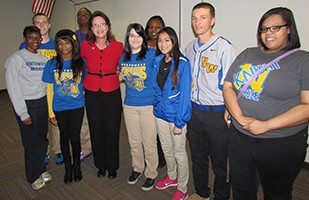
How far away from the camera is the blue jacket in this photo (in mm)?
1840

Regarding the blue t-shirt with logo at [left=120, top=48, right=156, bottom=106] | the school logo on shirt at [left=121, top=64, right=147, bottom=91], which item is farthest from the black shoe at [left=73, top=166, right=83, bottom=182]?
the school logo on shirt at [left=121, top=64, right=147, bottom=91]

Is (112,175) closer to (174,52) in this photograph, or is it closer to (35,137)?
(35,137)

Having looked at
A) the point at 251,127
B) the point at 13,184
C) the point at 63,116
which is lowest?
the point at 13,184

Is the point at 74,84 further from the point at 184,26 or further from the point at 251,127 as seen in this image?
the point at 184,26

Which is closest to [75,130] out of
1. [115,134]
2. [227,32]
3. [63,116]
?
[63,116]

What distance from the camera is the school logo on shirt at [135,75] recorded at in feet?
6.89

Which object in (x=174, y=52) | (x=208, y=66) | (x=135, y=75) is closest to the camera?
(x=208, y=66)

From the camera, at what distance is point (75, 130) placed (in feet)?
7.55

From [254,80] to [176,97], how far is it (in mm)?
696

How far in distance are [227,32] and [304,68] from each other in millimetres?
1838

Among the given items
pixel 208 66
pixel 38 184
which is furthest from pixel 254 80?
pixel 38 184

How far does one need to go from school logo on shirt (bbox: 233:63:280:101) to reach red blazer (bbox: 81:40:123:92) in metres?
1.21

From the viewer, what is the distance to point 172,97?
191 centimetres

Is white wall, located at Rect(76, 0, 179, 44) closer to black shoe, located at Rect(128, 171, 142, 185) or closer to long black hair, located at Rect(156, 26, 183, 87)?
long black hair, located at Rect(156, 26, 183, 87)
